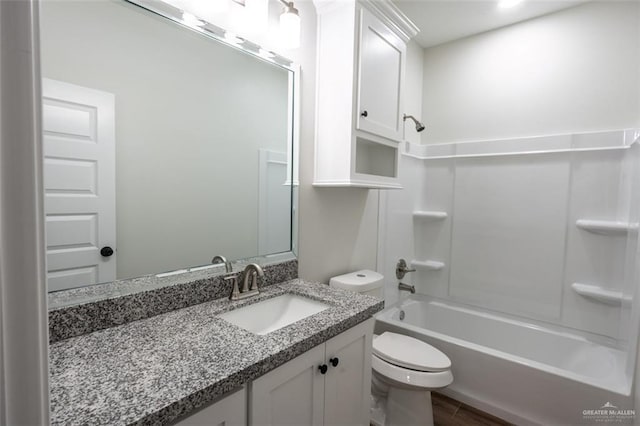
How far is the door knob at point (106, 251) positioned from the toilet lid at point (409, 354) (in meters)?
1.40

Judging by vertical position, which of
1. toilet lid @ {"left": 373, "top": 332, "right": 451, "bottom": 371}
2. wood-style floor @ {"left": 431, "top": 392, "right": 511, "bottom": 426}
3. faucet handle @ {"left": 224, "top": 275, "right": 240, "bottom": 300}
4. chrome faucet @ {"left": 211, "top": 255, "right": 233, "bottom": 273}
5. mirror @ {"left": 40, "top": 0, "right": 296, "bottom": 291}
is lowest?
wood-style floor @ {"left": 431, "top": 392, "right": 511, "bottom": 426}

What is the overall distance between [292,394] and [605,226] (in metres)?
2.22

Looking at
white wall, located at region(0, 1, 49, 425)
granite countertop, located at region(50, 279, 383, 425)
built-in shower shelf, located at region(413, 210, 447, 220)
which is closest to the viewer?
white wall, located at region(0, 1, 49, 425)

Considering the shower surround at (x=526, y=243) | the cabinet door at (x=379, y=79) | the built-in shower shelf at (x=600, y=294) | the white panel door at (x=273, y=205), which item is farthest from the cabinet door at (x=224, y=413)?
the built-in shower shelf at (x=600, y=294)

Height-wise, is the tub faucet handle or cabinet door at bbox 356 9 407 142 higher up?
cabinet door at bbox 356 9 407 142

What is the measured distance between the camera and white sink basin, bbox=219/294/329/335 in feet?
4.02

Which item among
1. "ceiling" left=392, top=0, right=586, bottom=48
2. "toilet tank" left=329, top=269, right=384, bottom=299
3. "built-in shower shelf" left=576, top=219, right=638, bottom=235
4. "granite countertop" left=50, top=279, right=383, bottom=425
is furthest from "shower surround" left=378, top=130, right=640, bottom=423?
"granite countertop" left=50, top=279, right=383, bottom=425

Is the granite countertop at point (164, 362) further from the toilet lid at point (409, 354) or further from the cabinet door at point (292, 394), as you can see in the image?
the toilet lid at point (409, 354)

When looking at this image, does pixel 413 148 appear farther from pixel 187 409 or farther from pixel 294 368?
pixel 187 409

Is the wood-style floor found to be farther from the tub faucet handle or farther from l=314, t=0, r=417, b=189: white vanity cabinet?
l=314, t=0, r=417, b=189: white vanity cabinet

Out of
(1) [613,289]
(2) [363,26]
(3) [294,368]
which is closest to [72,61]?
(3) [294,368]

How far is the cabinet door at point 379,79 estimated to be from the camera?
1.57 metres

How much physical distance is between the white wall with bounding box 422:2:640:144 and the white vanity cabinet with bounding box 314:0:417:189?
103 centimetres

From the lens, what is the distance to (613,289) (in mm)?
1981
